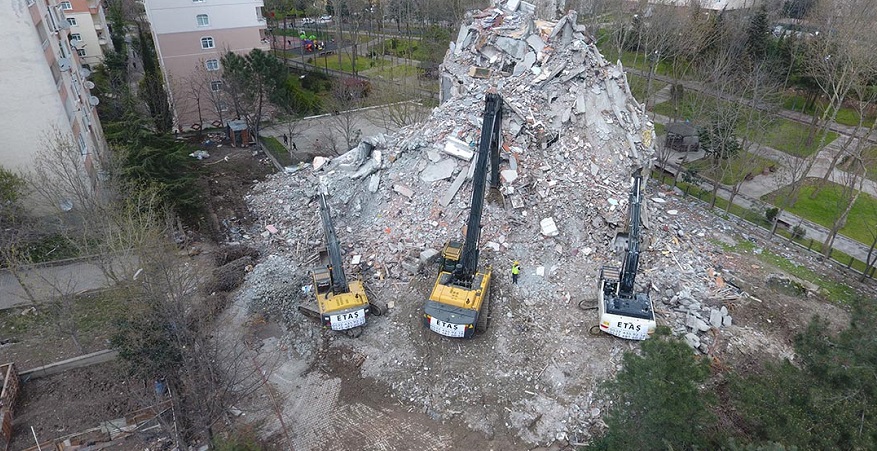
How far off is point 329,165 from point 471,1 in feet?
90.0

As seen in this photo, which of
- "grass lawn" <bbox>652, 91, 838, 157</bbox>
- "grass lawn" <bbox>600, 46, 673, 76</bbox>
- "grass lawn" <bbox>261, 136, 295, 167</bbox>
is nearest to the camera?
"grass lawn" <bbox>261, 136, 295, 167</bbox>

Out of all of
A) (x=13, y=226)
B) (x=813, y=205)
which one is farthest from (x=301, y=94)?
(x=813, y=205)

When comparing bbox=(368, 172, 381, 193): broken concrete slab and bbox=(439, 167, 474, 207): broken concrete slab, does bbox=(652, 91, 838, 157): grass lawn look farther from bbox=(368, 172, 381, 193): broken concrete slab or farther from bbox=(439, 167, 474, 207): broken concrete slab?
bbox=(368, 172, 381, 193): broken concrete slab

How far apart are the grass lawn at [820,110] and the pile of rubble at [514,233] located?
18286mm

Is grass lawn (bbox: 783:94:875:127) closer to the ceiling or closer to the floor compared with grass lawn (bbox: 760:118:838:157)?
closer to the ceiling

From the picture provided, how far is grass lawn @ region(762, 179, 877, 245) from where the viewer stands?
78.8ft

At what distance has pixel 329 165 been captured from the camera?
80.1ft

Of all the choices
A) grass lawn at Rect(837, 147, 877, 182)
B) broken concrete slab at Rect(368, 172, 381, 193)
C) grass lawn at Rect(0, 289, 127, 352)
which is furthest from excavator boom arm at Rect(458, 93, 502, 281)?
grass lawn at Rect(837, 147, 877, 182)

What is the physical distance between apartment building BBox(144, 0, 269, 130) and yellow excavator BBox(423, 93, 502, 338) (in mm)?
23931

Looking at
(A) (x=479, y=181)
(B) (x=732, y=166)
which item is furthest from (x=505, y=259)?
(B) (x=732, y=166)

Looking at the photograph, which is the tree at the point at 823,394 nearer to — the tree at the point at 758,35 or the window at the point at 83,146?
the window at the point at 83,146

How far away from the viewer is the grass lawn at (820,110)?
114 ft

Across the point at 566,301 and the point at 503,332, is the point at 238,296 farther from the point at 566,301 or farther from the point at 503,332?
the point at 566,301

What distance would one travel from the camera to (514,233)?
1953 cm
